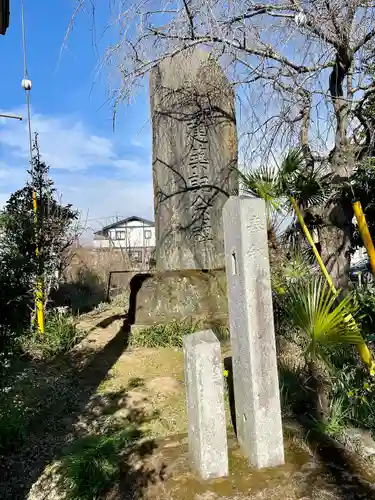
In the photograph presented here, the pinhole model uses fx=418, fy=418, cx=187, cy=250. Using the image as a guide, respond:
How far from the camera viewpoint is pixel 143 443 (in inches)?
141

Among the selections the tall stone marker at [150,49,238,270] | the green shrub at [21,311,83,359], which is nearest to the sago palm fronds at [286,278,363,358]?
the tall stone marker at [150,49,238,270]

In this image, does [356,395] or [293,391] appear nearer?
[356,395]

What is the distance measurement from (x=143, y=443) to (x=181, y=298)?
329cm

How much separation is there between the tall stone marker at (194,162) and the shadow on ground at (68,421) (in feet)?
7.10

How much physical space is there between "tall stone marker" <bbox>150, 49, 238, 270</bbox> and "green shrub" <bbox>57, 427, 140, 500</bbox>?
3.80 m

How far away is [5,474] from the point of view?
3.37m

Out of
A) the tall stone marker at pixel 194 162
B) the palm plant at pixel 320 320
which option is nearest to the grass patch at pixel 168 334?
the tall stone marker at pixel 194 162

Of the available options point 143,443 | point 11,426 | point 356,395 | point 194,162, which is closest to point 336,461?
point 356,395

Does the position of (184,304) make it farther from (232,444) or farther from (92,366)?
(232,444)

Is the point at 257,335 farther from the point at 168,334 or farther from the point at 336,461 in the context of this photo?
the point at 168,334

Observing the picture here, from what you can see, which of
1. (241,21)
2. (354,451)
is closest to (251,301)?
(354,451)

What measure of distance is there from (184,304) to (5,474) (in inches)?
148

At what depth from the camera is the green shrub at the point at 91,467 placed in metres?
2.87

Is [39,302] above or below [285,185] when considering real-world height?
below
